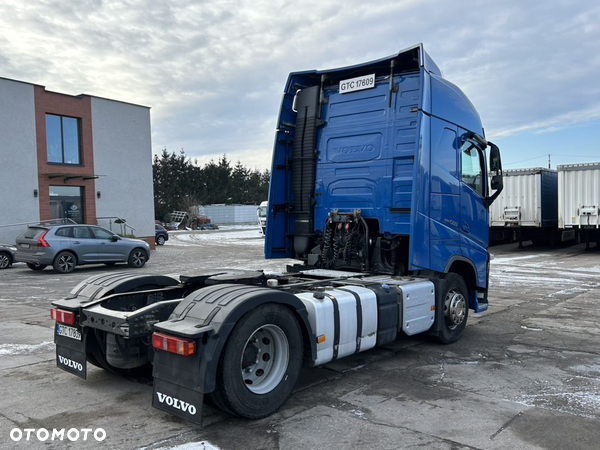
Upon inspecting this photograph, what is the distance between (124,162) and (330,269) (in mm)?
20795

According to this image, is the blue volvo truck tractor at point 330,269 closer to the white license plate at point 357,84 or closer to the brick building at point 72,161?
the white license plate at point 357,84

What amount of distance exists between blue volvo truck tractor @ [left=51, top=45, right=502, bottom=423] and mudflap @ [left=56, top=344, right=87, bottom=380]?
0.02 meters

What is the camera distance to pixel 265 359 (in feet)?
14.3

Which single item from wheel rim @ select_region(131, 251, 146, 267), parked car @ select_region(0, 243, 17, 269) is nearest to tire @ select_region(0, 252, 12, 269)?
parked car @ select_region(0, 243, 17, 269)

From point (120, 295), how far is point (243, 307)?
1.59m

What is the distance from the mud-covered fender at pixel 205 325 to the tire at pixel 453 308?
2.87m

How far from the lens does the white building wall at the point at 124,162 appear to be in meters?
24.4

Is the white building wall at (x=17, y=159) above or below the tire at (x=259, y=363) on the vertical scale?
above

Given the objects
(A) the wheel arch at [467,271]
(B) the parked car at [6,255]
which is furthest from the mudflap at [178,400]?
(B) the parked car at [6,255]

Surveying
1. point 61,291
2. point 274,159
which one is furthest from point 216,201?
point 274,159

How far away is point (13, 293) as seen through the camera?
11.2 m

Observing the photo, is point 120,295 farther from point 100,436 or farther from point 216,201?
point 216,201

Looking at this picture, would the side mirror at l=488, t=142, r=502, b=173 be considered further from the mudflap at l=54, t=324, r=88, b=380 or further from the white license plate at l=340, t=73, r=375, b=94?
the mudflap at l=54, t=324, r=88, b=380

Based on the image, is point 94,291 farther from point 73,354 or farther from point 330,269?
point 330,269
